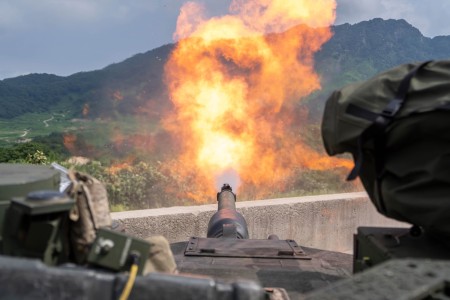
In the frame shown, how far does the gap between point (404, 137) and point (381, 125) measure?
0.15 meters

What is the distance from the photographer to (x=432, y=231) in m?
3.03

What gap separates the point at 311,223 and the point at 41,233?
8375 mm

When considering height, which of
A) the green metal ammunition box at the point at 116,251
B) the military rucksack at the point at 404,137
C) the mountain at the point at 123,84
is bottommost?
the green metal ammunition box at the point at 116,251

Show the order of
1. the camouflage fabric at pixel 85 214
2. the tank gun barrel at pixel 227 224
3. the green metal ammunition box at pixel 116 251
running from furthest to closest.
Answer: the tank gun barrel at pixel 227 224 < the camouflage fabric at pixel 85 214 < the green metal ammunition box at pixel 116 251

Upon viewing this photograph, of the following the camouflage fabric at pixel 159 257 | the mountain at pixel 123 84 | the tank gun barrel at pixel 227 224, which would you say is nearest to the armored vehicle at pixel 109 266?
the camouflage fabric at pixel 159 257

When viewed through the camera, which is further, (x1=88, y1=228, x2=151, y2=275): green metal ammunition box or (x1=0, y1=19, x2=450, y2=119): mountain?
(x1=0, y1=19, x2=450, y2=119): mountain

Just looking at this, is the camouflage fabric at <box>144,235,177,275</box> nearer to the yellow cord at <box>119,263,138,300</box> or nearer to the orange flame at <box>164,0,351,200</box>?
the yellow cord at <box>119,263,138,300</box>

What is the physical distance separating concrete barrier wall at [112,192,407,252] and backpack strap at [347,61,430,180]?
561 cm

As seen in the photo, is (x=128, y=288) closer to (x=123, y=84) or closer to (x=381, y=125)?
(x=381, y=125)

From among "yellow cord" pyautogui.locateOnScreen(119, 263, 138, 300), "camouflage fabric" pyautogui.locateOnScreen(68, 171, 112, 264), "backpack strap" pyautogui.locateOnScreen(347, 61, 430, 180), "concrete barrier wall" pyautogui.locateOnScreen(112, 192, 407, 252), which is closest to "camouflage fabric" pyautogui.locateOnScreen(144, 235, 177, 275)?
"camouflage fabric" pyautogui.locateOnScreen(68, 171, 112, 264)

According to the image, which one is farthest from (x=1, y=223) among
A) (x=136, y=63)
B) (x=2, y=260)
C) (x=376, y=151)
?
(x=136, y=63)

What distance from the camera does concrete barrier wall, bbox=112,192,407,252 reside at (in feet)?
27.6

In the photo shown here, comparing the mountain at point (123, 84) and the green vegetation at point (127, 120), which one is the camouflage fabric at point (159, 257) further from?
the mountain at point (123, 84)

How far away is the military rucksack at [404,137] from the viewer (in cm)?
292
